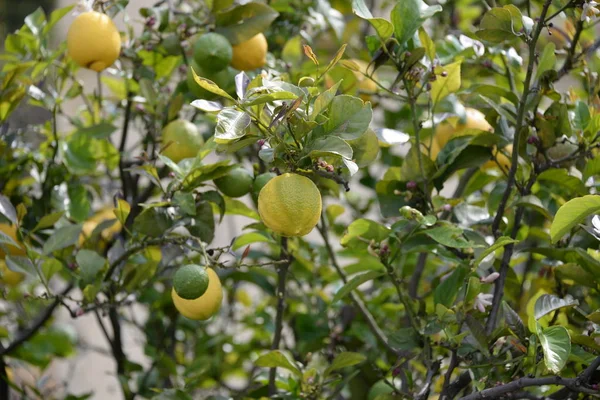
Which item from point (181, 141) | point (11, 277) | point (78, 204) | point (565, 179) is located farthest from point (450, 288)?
point (11, 277)

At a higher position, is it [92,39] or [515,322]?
[92,39]

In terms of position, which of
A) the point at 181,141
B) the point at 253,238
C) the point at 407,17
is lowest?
the point at 253,238

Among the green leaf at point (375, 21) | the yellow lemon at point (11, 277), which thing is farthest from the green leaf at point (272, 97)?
the yellow lemon at point (11, 277)

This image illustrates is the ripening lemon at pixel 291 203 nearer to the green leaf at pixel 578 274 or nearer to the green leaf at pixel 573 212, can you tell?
the green leaf at pixel 573 212

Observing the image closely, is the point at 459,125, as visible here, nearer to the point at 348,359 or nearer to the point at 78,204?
the point at 348,359

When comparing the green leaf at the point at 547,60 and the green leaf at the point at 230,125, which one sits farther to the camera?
the green leaf at the point at 547,60

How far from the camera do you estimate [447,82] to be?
0.97 meters

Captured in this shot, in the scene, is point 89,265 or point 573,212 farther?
point 89,265

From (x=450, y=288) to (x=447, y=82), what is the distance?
0.87 feet

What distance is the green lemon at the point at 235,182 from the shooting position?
3.08 feet

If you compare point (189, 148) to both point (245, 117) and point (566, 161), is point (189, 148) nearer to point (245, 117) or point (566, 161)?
point (245, 117)

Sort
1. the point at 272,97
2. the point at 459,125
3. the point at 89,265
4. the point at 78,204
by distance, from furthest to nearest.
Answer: the point at 78,204 → the point at 459,125 → the point at 89,265 → the point at 272,97

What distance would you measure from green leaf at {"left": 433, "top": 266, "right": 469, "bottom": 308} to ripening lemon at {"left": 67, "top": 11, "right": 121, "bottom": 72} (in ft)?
1.81

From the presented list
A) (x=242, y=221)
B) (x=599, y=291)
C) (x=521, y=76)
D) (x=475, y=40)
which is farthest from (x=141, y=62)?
(x=242, y=221)
